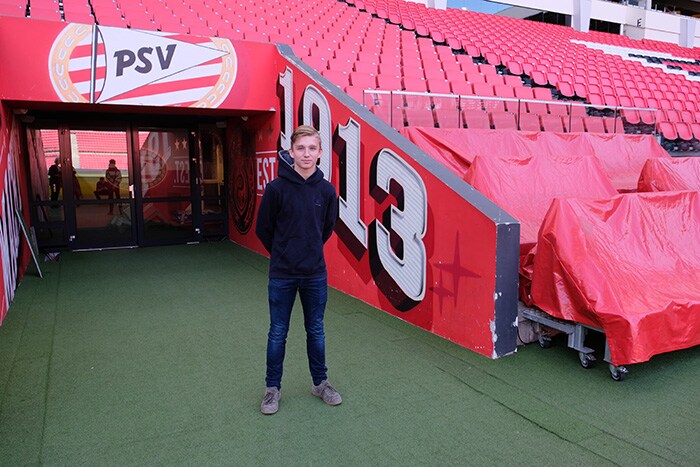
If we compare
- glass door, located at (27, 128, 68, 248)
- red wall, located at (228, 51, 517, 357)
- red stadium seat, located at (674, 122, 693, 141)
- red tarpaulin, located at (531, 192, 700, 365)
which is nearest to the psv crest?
red wall, located at (228, 51, 517, 357)

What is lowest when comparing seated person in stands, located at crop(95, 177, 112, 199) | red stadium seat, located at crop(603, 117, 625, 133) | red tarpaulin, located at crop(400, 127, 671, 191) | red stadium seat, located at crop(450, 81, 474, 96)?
seated person in stands, located at crop(95, 177, 112, 199)

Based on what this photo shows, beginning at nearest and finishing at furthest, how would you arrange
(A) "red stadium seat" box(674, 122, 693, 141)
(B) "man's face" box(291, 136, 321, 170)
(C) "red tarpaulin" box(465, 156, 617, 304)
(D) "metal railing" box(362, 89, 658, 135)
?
(B) "man's face" box(291, 136, 321, 170), (C) "red tarpaulin" box(465, 156, 617, 304), (D) "metal railing" box(362, 89, 658, 135), (A) "red stadium seat" box(674, 122, 693, 141)

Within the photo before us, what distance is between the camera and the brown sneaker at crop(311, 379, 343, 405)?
305 centimetres

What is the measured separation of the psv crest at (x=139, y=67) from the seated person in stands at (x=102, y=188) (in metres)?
2.67

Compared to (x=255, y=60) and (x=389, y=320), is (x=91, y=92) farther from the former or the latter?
(x=389, y=320)

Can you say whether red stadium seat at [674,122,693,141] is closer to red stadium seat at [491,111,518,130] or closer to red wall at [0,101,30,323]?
red stadium seat at [491,111,518,130]

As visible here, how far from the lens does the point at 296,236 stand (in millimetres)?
2895

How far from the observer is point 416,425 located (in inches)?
111

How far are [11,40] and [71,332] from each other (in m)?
3.55

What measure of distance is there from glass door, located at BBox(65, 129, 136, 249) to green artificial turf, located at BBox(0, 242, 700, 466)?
3.99 meters

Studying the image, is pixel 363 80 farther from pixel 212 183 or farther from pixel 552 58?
pixel 552 58

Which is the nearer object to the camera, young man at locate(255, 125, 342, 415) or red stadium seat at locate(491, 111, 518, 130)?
young man at locate(255, 125, 342, 415)

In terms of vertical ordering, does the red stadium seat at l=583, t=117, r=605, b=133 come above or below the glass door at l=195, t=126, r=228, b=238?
above

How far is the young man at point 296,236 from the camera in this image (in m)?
2.87
